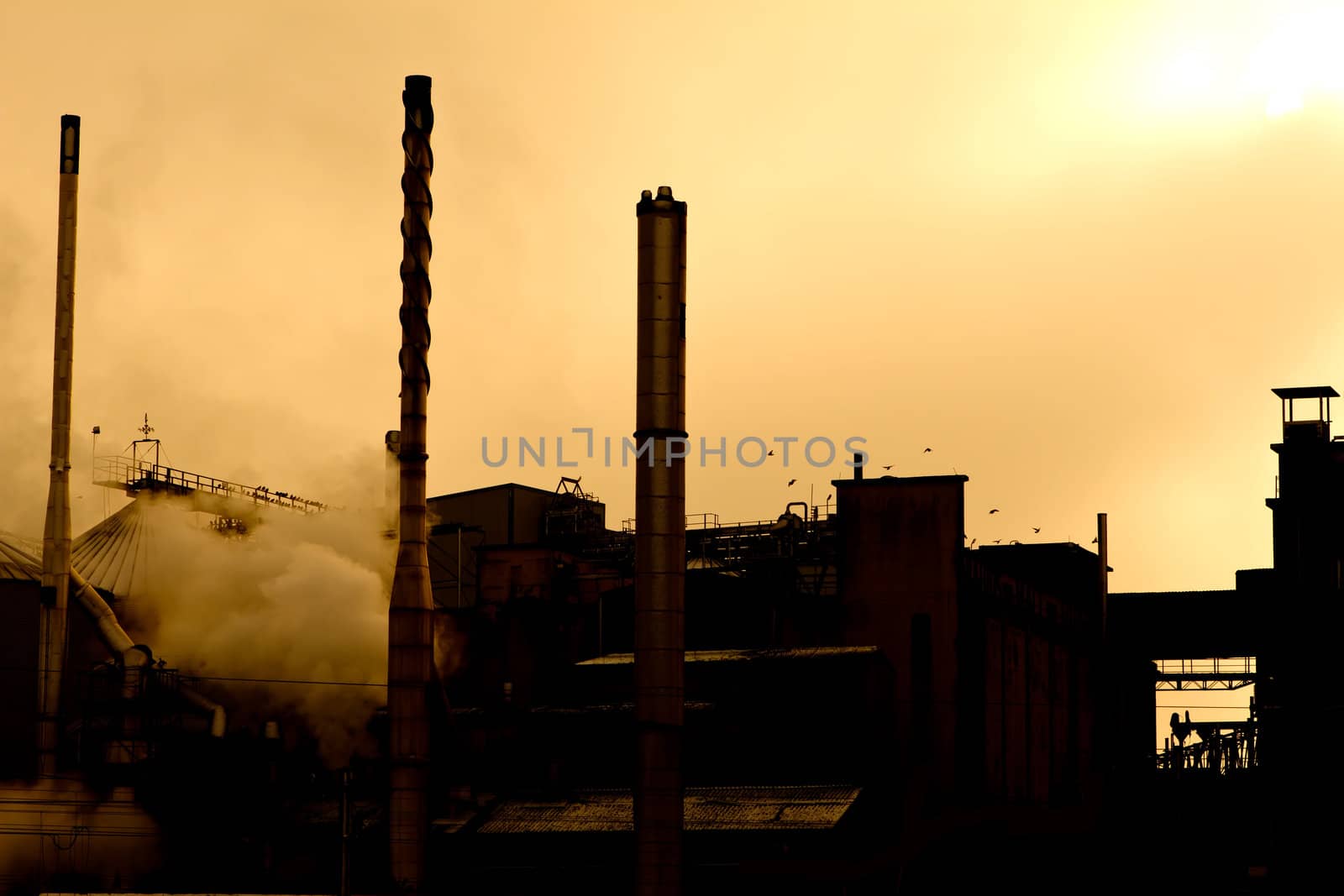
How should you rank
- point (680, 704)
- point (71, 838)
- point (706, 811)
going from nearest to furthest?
point (680, 704) < point (706, 811) < point (71, 838)

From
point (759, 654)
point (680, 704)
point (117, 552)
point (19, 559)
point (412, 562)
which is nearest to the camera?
point (680, 704)

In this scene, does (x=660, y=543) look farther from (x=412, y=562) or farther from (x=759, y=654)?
(x=759, y=654)

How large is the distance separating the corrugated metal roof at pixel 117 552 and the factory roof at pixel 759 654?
17.5 metres

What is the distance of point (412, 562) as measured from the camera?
125 feet

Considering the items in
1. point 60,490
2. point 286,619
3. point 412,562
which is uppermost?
point 60,490

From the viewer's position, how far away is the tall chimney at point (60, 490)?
4650 cm

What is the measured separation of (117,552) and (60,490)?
14.3m

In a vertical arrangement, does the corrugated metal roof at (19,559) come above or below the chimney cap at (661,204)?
below

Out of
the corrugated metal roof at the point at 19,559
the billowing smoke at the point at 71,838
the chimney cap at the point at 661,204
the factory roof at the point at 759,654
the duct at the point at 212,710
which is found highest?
the chimney cap at the point at 661,204

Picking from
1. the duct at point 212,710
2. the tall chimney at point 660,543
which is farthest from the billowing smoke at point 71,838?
the tall chimney at point 660,543

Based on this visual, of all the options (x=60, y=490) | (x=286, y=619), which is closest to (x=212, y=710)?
(x=286, y=619)

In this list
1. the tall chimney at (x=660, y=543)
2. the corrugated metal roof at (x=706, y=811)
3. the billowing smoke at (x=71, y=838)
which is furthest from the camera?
the billowing smoke at (x=71, y=838)

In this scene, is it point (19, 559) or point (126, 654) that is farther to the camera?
point (19, 559)

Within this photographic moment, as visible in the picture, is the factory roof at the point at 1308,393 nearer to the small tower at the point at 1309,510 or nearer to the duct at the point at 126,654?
the small tower at the point at 1309,510
